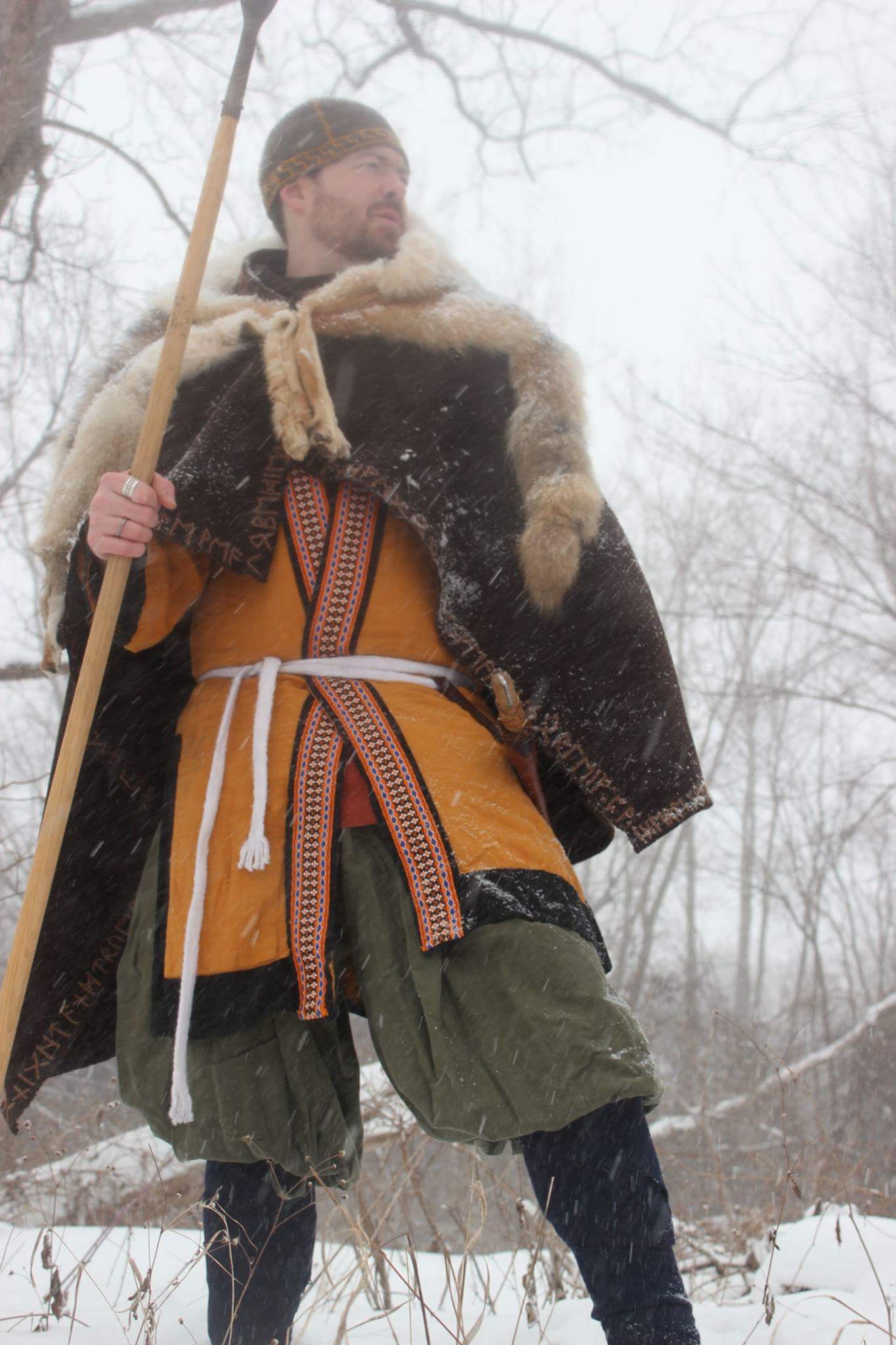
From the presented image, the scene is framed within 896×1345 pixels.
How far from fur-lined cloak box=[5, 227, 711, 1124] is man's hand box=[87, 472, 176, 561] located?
0.05 m

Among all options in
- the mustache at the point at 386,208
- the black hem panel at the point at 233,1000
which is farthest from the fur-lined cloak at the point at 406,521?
the black hem panel at the point at 233,1000

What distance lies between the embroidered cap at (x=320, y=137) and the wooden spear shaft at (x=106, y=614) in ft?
1.06

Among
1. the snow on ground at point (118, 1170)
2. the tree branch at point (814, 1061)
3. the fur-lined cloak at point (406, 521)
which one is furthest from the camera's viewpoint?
the tree branch at point (814, 1061)

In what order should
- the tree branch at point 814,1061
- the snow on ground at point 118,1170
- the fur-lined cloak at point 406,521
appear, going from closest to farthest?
1. the fur-lined cloak at point 406,521
2. the snow on ground at point 118,1170
3. the tree branch at point 814,1061

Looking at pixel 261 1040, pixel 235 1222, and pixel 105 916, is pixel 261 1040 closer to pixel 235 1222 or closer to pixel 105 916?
pixel 235 1222

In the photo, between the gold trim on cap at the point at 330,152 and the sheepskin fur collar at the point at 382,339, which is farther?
the gold trim on cap at the point at 330,152

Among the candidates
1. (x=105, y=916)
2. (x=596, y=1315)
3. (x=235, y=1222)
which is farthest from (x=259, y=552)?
(x=596, y=1315)

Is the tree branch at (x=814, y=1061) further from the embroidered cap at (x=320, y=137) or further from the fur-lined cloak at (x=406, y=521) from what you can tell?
the embroidered cap at (x=320, y=137)

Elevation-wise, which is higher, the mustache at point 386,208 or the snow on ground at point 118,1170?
the mustache at point 386,208

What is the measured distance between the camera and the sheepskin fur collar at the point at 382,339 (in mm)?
1579

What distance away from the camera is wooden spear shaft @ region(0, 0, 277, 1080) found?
4.47ft

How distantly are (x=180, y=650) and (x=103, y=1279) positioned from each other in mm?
1651

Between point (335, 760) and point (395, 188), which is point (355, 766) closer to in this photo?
point (335, 760)

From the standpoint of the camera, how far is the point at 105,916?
1683mm
